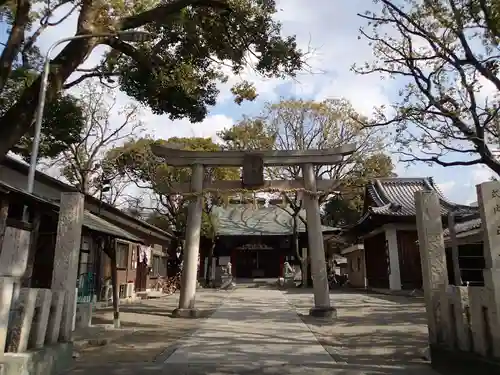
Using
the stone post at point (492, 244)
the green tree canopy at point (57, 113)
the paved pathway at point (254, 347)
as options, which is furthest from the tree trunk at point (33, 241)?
the stone post at point (492, 244)

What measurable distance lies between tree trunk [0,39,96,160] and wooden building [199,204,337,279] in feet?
91.7

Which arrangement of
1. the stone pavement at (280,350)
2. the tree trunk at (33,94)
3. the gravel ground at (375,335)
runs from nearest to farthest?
the stone pavement at (280,350)
the gravel ground at (375,335)
the tree trunk at (33,94)

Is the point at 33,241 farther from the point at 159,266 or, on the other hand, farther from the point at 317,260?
the point at 159,266

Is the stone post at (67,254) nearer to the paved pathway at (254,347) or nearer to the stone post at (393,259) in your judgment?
the paved pathway at (254,347)

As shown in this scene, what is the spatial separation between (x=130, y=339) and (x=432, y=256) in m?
6.26

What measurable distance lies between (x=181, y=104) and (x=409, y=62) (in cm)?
602

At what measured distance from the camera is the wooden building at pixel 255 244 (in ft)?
120

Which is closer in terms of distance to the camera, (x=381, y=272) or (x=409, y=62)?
(x=409, y=62)

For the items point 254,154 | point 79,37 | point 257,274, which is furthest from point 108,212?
point 257,274

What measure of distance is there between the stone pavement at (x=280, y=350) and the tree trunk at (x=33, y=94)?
4235 mm

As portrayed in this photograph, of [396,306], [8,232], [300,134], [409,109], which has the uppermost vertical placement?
[300,134]

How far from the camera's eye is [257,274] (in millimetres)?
38594

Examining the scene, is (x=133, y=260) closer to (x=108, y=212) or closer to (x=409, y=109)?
(x=108, y=212)

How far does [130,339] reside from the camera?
922 centimetres
